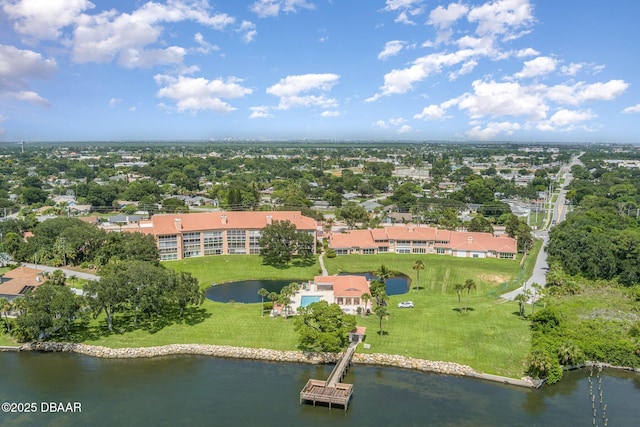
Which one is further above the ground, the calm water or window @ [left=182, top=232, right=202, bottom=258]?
window @ [left=182, top=232, right=202, bottom=258]

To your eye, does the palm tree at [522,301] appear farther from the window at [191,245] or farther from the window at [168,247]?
the window at [168,247]

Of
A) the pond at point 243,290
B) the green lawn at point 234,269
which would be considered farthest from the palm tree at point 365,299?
the green lawn at point 234,269

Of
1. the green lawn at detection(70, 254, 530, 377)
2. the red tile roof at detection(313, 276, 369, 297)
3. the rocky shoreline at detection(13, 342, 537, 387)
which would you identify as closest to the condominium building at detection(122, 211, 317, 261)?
the green lawn at detection(70, 254, 530, 377)

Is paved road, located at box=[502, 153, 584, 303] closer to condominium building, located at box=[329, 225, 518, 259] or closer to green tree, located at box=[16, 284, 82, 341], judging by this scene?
condominium building, located at box=[329, 225, 518, 259]

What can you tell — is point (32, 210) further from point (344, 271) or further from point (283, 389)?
point (283, 389)

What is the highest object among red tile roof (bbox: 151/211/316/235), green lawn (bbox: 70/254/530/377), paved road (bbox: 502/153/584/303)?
red tile roof (bbox: 151/211/316/235)

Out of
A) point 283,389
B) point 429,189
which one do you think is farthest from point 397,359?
point 429,189
